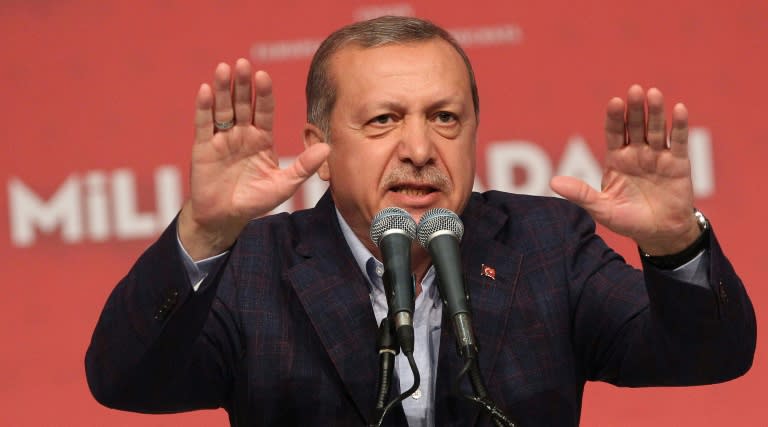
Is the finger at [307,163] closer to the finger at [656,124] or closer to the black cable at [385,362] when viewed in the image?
the black cable at [385,362]

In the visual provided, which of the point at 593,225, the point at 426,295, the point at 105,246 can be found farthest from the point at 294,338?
the point at 105,246

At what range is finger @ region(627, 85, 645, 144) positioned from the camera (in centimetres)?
252

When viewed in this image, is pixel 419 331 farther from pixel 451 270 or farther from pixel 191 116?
pixel 191 116

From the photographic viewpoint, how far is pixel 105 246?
4.25 meters

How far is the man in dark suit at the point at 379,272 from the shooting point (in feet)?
8.52

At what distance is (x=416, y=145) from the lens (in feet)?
9.58

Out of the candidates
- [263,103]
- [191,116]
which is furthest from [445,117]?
[191,116]

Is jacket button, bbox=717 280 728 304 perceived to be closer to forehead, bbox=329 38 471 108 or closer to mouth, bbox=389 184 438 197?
mouth, bbox=389 184 438 197

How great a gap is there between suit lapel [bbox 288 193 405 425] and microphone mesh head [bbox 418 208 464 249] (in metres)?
0.57

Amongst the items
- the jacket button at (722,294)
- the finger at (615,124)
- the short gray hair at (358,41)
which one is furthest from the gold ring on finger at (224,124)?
the jacket button at (722,294)

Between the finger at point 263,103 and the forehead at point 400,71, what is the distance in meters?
0.48

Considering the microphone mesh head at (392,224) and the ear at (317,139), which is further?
the ear at (317,139)

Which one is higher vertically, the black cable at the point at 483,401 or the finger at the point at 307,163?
→ the finger at the point at 307,163

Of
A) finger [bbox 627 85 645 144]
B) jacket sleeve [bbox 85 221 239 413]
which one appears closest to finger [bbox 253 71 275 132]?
jacket sleeve [bbox 85 221 239 413]
